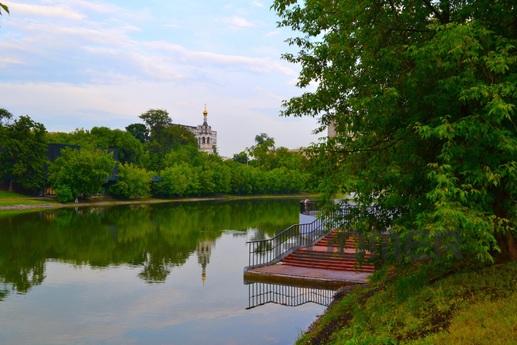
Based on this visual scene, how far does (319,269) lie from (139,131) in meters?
108

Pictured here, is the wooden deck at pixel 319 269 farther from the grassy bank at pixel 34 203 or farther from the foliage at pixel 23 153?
the foliage at pixel 23 153

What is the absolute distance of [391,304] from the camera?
34.4ft

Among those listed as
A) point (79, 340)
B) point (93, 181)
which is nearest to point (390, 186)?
point (79, 340)

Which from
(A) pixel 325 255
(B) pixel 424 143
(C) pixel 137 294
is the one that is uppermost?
(B) pixel 424 143

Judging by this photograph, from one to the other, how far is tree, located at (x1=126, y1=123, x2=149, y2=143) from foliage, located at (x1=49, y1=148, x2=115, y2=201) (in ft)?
182

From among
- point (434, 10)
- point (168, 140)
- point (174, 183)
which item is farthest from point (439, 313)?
point (168, 140)

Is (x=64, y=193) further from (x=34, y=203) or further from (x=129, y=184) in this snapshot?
(x=129, y=184)

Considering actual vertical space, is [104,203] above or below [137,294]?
above

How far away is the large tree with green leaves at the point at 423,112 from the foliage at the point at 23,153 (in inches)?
2507

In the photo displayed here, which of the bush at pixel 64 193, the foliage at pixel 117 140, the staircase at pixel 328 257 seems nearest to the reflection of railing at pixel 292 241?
the staircase at pixel 328 257

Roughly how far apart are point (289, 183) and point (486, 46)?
101 meters

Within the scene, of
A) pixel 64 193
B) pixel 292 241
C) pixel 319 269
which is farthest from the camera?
pixel 64 193

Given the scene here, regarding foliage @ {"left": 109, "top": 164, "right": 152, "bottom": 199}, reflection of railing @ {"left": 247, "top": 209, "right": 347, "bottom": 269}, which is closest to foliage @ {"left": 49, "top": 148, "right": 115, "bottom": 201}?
foliage @ {"left": 109, "top": 164, "right": 152, "bottom": 199}

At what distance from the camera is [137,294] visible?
19641mm
